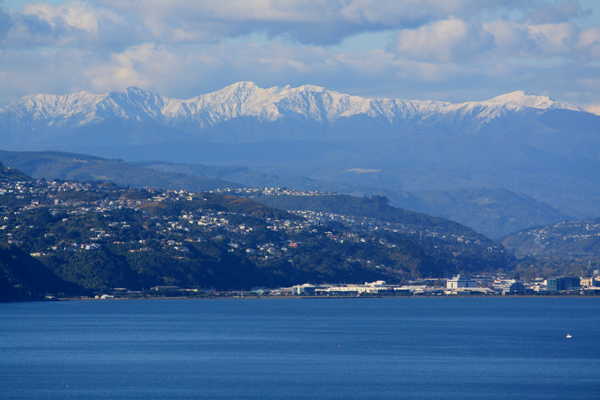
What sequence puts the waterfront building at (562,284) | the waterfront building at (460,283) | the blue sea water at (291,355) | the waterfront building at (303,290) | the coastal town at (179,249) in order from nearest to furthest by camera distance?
the blue sea water at (291,355), the coastal town at (179,249), the waterfront building at (303,290), the waterfront building at (460,283), the waterfront building at (562,284)

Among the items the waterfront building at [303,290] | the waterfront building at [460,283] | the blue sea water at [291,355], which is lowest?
the blue sea water at [291,355]

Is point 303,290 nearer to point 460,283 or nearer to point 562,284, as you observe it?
point 460,283

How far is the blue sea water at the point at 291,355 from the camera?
60719 mm

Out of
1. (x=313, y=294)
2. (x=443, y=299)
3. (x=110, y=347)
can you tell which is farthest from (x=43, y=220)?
(x=110, y=347)

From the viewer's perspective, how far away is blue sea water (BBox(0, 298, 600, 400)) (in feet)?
199

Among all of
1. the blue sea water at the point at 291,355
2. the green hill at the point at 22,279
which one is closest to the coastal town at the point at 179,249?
the green hill at the point at 22,279

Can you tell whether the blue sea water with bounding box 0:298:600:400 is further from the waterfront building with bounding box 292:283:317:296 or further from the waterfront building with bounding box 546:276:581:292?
the waterfront building with bounding box 546:276:581:292

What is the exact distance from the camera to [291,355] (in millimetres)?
76375

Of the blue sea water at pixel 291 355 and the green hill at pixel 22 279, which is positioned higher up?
the green hill at pixel 22 279

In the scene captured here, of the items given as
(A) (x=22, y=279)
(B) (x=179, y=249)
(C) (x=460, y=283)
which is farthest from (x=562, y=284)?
(A) (x=22, y=279)

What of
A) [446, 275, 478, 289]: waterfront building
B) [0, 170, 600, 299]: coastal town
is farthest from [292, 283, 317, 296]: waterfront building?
[446, 275, 478, 289]: waterfront building

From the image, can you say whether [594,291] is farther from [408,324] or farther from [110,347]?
[110,347]

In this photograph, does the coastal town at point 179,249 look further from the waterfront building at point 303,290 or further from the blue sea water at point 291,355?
the blue sea water at point 291,355

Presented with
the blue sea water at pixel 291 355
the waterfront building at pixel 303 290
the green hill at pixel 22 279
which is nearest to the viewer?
the blue sea water at pixel 291 355
